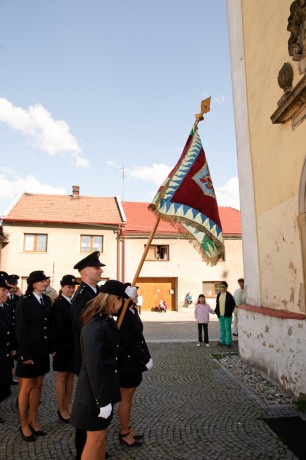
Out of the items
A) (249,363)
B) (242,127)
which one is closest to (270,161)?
(242,127)

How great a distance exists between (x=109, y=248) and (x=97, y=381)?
774 inches

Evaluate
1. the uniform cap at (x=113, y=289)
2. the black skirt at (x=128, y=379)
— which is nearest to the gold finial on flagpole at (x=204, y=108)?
the uniform cap at (x=113, y=289)

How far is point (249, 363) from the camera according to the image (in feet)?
23.3

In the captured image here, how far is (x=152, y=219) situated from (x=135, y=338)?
2059 cm

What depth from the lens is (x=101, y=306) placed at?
288cm

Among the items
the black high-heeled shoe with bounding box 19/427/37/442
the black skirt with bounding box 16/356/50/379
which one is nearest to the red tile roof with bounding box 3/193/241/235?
the black skirt with bounding box 16/356/50/379

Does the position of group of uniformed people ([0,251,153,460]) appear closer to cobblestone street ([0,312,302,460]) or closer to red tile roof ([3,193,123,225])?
cobblestone street ([0,312,302,460])

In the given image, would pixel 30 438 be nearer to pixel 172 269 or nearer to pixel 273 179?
pixel 273 179

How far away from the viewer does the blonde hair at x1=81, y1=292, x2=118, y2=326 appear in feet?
9.42

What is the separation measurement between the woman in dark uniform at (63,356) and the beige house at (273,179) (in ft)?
11.2

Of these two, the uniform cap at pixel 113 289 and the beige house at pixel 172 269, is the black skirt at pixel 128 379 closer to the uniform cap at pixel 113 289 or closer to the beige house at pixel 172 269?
the uniform cap at pixel 113 289

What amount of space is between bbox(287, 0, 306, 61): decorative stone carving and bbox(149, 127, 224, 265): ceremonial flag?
2255 millimetres

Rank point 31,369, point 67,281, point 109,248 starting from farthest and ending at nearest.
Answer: point 109,248 < point 67,281 < point 31,369

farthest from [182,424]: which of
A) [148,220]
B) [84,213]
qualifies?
[148,220]
